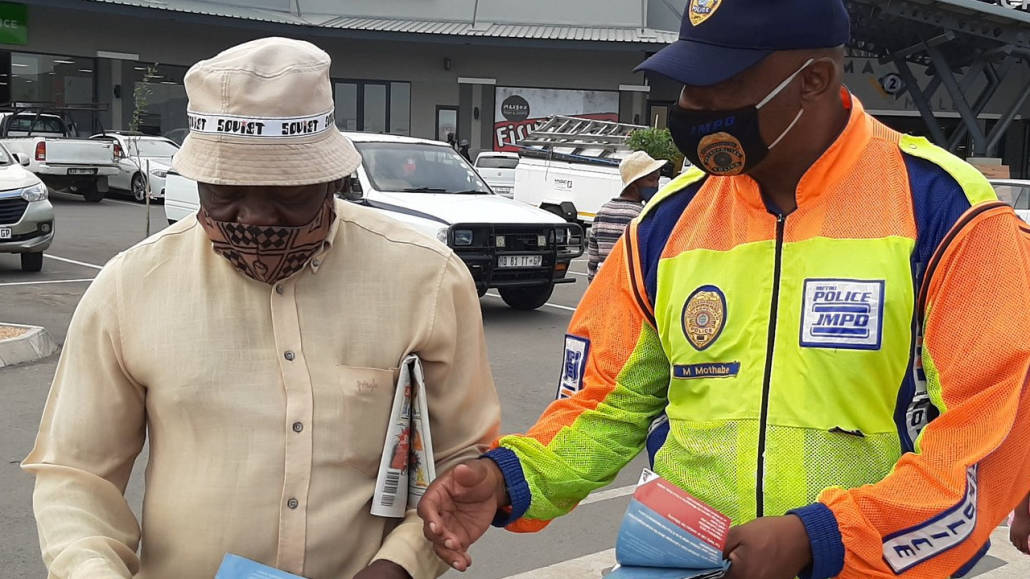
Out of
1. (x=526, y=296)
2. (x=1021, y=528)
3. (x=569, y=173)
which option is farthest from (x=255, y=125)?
(x=569, y=173)

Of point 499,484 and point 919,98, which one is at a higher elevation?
point 919,98

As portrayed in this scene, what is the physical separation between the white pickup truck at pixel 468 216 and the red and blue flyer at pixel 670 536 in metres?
8.98

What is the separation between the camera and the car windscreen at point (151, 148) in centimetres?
2530

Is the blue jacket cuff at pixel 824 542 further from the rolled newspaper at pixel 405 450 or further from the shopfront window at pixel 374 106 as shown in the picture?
the shopfront window at pixel 374 106

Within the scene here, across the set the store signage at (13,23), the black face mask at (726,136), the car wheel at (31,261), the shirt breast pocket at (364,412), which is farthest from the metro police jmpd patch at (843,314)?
the store signage at (13,23)

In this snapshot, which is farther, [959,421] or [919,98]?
[919,98]

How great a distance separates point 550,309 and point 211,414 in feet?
35.0

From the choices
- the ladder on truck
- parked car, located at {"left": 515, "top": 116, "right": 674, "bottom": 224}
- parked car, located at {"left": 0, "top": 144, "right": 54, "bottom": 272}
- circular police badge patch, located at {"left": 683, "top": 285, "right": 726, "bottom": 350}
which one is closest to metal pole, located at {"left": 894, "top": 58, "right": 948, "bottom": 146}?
the ladder on truck

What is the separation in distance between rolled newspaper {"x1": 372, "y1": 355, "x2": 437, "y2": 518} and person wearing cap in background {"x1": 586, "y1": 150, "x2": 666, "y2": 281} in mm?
6699

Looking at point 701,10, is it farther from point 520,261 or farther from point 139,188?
point 139,188

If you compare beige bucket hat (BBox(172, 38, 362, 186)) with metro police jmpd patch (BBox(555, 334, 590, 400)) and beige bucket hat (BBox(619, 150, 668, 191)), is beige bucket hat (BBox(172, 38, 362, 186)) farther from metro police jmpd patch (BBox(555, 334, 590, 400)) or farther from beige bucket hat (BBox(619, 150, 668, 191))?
beige bucket hat (BBox(619, 150, 668, 191))

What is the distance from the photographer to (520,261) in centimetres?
1160

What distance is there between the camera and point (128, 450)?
2.22 meters

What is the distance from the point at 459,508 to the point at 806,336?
2.43 feet
